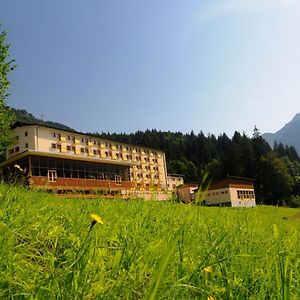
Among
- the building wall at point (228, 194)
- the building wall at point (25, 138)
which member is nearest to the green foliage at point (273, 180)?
the building wall at point (228, 194)

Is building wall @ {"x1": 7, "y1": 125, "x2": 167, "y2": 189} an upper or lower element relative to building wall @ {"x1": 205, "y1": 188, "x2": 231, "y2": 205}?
upper

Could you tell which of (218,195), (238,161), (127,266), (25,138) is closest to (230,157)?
(238,161)

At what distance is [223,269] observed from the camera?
313 cm

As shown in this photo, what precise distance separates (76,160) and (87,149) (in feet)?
104

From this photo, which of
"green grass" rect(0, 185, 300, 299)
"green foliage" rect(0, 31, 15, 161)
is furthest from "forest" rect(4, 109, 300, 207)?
"green grass" rect(0, 185, 300, 299)

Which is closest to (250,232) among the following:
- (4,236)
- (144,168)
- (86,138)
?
(4,236)

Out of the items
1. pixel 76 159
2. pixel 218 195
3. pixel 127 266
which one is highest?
pixel 76 159

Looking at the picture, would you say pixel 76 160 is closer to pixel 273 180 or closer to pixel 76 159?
pixel 76 159

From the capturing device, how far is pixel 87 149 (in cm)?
8269

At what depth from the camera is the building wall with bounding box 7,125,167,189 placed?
65250mm

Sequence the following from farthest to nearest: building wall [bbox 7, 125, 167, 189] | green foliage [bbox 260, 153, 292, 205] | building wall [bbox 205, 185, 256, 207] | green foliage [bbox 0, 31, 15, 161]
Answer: green foliage [bbox 260, 153, 292, 205], building wall [bbox 205, 185, 256, 207], building wall [bbox 7, 125, 167, 189], green foliage [bbox 0, 31, 15, 161]

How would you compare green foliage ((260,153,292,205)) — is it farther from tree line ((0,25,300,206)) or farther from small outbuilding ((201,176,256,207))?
small outbuilding ((201,176,256,207))

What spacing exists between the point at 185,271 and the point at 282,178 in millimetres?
101362

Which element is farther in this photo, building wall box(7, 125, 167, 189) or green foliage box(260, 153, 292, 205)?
green foliage box(260, 153, 292, 205)
